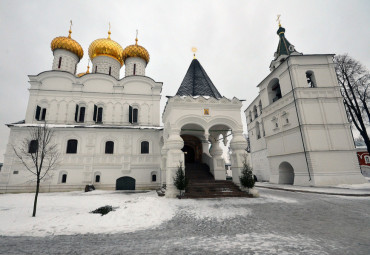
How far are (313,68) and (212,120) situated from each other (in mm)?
12961

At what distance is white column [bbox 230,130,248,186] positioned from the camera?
35.4 ft

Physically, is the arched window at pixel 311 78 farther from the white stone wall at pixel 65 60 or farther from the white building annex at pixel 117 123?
the white stone wall at pixel 65 60

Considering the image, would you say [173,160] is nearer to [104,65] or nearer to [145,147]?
[145,147]

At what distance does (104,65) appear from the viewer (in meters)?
21.2

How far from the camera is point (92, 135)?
16.4 meters

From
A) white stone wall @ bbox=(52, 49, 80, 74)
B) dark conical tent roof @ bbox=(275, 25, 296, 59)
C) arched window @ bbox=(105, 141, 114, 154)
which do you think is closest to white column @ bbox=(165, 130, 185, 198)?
arched window @ bbox=(105, 141, 114, 154)

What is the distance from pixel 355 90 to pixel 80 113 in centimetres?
2773

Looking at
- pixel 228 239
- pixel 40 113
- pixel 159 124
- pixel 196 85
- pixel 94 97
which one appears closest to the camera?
pixel 228 239

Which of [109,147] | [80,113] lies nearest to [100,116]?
[80,113]

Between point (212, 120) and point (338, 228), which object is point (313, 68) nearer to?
point (212, 120)

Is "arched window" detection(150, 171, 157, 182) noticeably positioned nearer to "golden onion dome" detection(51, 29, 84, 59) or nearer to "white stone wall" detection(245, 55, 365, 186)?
"white stone wall" detection(245, 55, 365, 186)

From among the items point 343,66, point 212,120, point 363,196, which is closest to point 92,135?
point 212,120

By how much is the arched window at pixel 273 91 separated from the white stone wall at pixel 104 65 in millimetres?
18476

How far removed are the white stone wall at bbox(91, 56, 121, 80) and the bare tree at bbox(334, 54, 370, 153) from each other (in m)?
24.9
